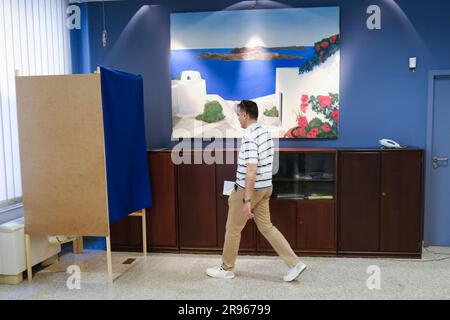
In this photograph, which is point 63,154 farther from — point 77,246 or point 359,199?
point 359,199

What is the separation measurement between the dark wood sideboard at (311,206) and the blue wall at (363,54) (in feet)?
1.39

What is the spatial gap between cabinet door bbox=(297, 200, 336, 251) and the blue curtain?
1.63m

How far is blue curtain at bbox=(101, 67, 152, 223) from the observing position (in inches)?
136

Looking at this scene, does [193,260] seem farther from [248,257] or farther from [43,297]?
[43,297]

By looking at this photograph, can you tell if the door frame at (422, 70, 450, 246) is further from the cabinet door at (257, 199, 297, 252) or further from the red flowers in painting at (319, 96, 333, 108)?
the cabinet door at (257, 199, 297, 252)

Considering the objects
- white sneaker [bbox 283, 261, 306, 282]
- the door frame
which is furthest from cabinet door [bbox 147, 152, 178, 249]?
the door frame

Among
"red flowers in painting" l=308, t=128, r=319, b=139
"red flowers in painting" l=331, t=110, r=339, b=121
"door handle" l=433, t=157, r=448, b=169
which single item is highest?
"red flowers in painting" l=331, t=110, r=339, b=121

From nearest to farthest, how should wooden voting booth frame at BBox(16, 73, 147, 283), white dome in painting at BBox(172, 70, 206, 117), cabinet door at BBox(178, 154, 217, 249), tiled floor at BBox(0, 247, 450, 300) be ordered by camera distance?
1. tiled floor at BBox(0, 247, 450, 300)
2. wooden voting booth frame at BBox(16, 73, 147, 283)
3. cabinet door at BBox(178, 154, 217, 249)
4. white dome in painting at BBox(172, 70, 206, 117)

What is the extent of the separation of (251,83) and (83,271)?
2639mm

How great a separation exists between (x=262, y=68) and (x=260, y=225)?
1858 millimetres

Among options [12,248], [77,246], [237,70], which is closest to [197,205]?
[77,246]

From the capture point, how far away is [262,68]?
14.6 feet

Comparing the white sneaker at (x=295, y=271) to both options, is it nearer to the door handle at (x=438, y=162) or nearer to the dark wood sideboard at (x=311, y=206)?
the dark wood sideboard at (x=311, y=206)

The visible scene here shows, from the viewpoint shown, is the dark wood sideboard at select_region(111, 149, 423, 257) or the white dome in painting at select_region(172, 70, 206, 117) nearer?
the dark wood sideboard at select_region(111, 149, 423, 257)
